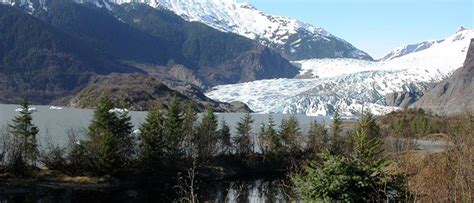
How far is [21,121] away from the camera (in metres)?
52.9

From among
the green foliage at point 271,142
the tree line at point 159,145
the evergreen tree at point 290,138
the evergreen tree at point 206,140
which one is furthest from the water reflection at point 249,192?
the evergreen tree at point 290,138

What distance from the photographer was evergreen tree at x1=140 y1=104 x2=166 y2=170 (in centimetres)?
6012

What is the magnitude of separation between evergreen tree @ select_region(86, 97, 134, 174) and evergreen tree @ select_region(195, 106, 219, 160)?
10.9 meters

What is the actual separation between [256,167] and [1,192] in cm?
3457

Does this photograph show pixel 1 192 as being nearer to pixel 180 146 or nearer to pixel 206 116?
pixel 180 146

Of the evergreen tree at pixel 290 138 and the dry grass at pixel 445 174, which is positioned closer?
the dry grass at pixel 445 174

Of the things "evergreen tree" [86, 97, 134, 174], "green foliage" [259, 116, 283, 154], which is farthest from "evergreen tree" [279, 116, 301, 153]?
"evergreen tree" [86, 97, 134, 174]

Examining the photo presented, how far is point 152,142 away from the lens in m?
60.9

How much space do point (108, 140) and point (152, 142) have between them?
657 centimetres

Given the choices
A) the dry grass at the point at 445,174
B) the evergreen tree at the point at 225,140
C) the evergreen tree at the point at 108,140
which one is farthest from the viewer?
the evergreen tree at the point at 225,140

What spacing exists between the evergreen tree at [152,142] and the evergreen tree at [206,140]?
687 centimetres

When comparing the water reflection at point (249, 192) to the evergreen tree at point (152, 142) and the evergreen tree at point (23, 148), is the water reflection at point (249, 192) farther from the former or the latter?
the evergreen tree at point (23, 148)

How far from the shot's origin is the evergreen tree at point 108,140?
182 ft

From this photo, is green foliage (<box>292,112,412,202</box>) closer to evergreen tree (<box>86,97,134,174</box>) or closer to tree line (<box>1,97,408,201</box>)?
tree line (<box>1,97,408,201</box>)
